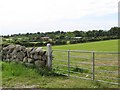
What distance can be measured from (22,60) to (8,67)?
1.43 meters

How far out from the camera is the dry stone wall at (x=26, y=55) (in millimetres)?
12055

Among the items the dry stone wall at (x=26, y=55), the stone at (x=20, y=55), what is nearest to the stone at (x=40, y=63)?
the dry stone wall at (x=26, y=55)

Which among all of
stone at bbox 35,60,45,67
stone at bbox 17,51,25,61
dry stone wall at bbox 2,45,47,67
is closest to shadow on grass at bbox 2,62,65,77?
stone at bbox 35,60,45,67

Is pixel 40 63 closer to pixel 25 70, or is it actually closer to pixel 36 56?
pixel 36 56

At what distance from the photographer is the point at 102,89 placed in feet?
26.9

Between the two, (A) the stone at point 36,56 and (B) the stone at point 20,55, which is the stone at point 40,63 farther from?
(B) the stone at point 20,55

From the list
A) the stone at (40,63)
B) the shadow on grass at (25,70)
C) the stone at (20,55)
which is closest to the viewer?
the shadow on grass at (25,70)

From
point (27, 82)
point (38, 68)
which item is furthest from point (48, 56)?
point (27, 82)

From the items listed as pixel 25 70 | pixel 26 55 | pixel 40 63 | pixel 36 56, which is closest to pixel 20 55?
pixel 26 55

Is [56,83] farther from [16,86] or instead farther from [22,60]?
[22,60]

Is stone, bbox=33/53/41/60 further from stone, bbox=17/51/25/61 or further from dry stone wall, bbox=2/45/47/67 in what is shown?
stone, bbox=17/51/25/61

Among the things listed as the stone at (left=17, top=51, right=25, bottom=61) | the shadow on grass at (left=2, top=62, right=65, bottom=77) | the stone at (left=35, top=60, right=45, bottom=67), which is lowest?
the shadow on grass at (left=2, top=62, right=65, bottom=77)

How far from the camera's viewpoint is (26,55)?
1309cm

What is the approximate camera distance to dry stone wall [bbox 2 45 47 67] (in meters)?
12.1
